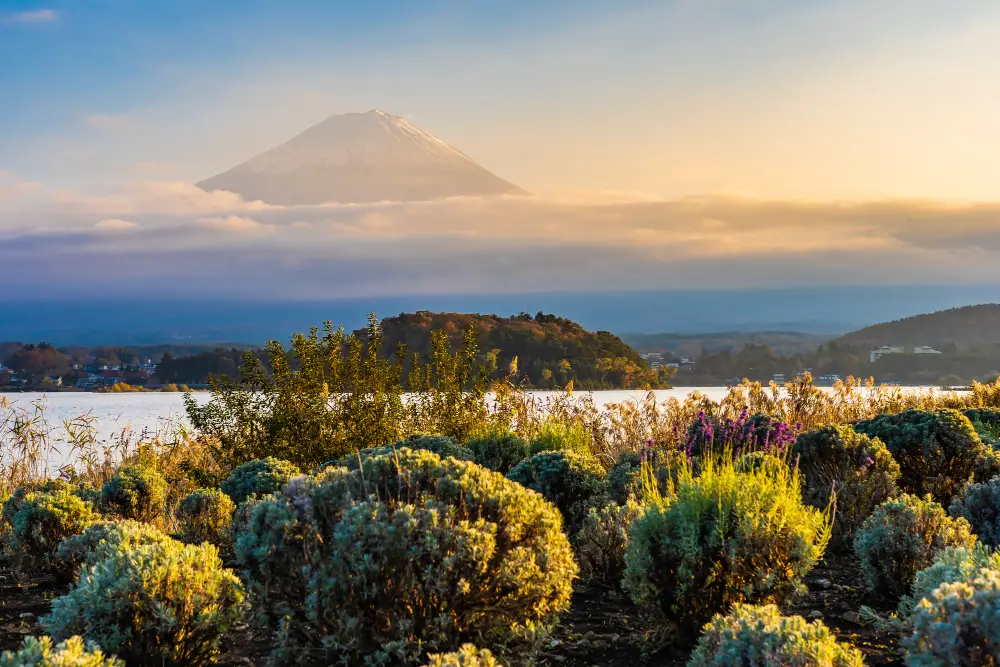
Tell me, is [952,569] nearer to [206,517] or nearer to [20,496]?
[206,517]

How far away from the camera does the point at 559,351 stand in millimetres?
15102

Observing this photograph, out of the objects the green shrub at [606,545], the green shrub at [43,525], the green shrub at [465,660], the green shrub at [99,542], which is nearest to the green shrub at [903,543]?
the green shrub at [606,545]

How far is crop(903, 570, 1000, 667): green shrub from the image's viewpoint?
2730 mm

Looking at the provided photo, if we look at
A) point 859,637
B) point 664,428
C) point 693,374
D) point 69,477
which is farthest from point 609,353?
point 859,637

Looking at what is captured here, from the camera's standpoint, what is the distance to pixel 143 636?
379cm

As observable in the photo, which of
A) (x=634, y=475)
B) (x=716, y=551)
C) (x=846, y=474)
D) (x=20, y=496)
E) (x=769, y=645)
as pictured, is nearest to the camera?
(x=769, y=645)

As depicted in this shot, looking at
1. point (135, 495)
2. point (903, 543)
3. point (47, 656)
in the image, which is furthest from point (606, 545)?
point (135, 495)

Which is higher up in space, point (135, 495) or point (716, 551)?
point (716, 551)

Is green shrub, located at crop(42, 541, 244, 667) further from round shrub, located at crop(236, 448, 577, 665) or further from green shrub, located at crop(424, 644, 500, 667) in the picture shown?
green shrub, located at crop(424, 644, 500, 667)

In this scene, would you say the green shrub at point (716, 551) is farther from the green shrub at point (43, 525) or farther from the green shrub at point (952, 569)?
the green shrub at point (43, 525)

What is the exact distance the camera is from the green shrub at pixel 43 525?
18.4 ft

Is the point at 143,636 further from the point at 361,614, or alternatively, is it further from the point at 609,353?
the point at 609,353

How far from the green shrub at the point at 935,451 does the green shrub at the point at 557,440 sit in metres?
2.75

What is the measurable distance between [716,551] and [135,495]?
16.5 feet
